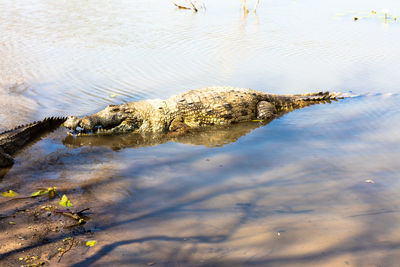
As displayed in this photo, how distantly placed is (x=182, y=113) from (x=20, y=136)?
9.71ft

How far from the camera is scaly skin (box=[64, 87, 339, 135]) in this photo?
6672mm

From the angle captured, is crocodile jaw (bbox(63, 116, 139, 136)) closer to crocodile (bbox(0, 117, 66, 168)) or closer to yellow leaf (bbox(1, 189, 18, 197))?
crocodile (bbox(0, 117, 66, 168))

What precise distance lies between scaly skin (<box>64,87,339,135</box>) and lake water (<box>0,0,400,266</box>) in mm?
298

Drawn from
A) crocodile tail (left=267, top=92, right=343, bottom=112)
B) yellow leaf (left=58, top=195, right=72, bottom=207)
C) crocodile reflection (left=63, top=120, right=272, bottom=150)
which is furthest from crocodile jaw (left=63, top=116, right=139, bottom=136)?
crocodile tail (left=267, top=92, right=343, bottom=112)

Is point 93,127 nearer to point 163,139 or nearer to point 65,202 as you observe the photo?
point 163,139

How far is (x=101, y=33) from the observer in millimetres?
13086

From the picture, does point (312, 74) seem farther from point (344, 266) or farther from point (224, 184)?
point (344, 266)

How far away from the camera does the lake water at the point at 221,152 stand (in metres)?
3.76

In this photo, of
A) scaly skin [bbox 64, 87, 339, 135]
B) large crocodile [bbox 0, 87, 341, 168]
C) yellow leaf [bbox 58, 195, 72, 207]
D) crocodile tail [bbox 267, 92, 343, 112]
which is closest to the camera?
yellow leaf [bbox 58, 195, 72, 207]

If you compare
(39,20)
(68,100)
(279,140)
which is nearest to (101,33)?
(39,20)

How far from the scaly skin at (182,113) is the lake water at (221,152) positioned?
0.98 feet

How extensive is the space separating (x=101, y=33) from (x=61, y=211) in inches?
410

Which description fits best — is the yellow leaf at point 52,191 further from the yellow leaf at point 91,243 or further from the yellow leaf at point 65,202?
the yellow leaf at point 91,243

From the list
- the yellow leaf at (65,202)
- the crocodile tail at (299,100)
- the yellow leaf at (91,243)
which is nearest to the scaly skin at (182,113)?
the crocodile tail at (299,100)
